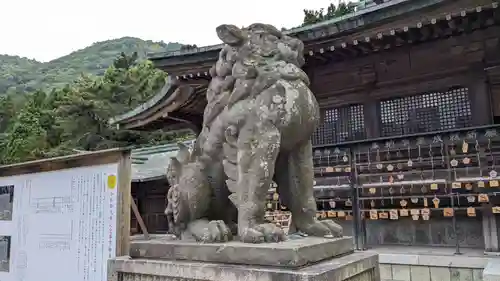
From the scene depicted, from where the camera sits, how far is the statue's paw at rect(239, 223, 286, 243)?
2227 millimetres

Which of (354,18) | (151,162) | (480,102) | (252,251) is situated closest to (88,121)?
(151,162)

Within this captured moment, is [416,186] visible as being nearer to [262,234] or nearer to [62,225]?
[262,234]

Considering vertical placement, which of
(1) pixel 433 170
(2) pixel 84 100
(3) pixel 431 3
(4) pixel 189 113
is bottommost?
(1) pixel 433 170

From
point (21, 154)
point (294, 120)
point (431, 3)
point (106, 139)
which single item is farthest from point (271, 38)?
point (21, 154)

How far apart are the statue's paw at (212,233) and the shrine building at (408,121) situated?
4178 millimetres

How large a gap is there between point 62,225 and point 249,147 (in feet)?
5.57

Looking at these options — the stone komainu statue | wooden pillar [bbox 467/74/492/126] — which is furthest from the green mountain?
the stone komainu statue

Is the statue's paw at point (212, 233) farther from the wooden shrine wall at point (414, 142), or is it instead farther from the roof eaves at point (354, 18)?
the wooden shrine wall at point (414, 142)

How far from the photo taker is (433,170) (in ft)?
22.1

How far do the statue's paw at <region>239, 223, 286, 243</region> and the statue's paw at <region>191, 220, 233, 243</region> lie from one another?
6.5 inches

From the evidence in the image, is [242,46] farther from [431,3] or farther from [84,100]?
[84,100]

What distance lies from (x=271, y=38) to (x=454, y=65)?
207 inches

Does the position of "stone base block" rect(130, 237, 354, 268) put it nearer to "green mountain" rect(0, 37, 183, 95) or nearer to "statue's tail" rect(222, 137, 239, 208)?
"statue's tail" rect(222, 137, 239, 208)

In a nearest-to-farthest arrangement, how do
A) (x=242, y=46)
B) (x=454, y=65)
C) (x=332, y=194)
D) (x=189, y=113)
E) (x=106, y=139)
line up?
(x=242, y=46) < (x=454, y=65) < (x=332, y=194) < (x=189, y=113) < (x=106, y=139)
